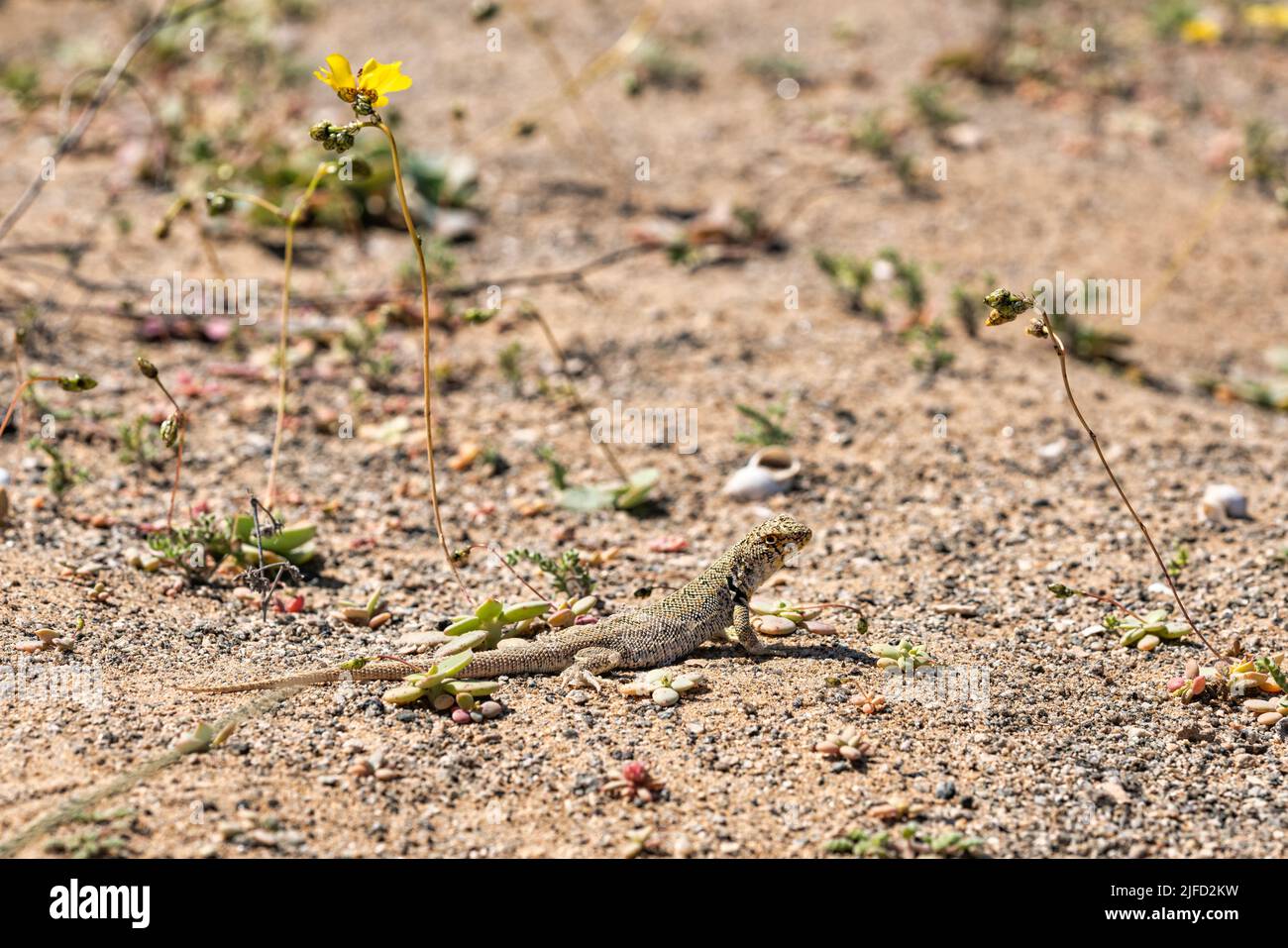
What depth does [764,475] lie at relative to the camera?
563 cm

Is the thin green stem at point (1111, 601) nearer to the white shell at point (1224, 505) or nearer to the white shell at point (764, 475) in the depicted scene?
the white shell at point (1224, 505)

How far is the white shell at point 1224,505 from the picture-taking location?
5.41 m

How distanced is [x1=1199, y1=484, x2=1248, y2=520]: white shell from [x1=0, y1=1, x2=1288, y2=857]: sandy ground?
135mm

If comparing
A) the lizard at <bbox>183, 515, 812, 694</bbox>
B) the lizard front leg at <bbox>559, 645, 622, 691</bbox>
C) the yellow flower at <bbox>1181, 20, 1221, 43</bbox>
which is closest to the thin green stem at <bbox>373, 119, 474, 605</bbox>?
the lizard at <bbox>183, 515, 812, 694</bbox>

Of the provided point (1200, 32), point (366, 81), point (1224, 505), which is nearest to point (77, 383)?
point (366, 81)

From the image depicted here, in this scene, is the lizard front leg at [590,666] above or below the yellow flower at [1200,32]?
below

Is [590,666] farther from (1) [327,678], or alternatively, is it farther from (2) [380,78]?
(2) [380,78]

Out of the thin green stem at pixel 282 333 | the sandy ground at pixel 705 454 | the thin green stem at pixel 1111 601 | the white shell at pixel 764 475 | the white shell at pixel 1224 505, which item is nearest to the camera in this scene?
the sandy ground at pixel 705 454

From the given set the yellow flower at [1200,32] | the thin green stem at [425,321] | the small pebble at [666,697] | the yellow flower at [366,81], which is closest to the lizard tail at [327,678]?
the thin green stem at [425,321]

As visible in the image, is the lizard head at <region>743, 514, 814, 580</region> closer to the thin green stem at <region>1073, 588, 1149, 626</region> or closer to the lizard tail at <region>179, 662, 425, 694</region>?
the thin green stem at <region>1073, 588, 1149, 626</region>

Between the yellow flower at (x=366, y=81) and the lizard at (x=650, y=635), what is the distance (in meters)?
1.67

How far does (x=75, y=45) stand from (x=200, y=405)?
17.6ft

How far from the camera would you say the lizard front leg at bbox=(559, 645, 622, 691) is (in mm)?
4121
